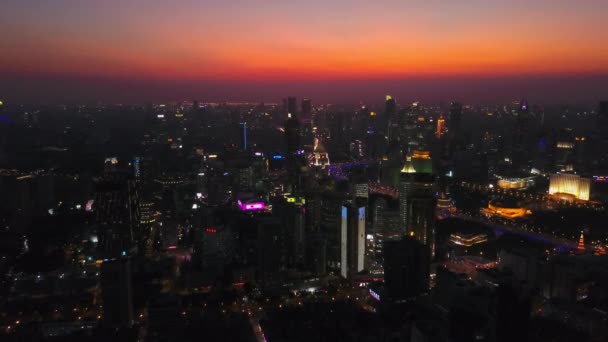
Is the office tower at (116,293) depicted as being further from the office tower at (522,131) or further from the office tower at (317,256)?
the office tower at (522,131)

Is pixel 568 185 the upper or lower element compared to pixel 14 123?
lower

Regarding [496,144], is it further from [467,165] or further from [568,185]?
[568,185]

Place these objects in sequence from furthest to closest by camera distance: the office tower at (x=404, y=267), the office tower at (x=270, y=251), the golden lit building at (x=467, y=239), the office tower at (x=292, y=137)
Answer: the office tower at (x=292, y=137), the golden lit building at (x=467, y=239), the office tower at (x=270, y=251), the office tower at (x=404, y=267)

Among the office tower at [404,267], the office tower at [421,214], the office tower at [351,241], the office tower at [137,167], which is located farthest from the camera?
the office tower at [137,167]

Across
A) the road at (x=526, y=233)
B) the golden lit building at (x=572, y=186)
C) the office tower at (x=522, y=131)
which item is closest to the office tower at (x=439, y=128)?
the office tower at (x=522, y=131)

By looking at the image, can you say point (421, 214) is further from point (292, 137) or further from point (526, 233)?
point (292, 137)

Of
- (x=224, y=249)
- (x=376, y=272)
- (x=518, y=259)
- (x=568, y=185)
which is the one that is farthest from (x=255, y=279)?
(x=568, y=185)
